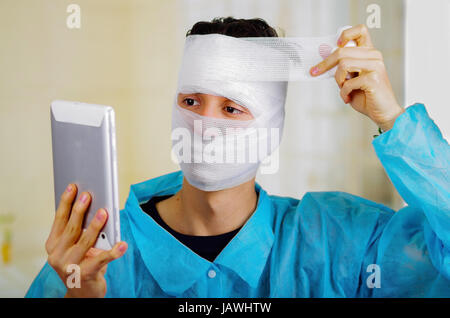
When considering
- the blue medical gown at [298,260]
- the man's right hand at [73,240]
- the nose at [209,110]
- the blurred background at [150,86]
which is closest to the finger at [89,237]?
the man's right hand at [73,240]

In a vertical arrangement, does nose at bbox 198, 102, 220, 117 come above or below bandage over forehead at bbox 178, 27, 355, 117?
below

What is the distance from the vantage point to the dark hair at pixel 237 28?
106 centimetres

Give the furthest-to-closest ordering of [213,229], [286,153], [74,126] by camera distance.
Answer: [286,153]
[213,229]
[74,126]

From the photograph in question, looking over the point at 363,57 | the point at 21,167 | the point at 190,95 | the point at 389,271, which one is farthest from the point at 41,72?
the point at 389,271

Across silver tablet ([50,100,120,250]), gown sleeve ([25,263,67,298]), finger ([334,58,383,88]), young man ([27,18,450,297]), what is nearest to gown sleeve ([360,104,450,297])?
young man ([27,18,450,297])

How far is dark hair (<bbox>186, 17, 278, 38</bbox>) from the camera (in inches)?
41.7

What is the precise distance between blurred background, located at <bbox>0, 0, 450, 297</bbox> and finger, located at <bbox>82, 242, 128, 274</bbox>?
1.50 ft

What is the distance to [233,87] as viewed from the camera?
1.00m

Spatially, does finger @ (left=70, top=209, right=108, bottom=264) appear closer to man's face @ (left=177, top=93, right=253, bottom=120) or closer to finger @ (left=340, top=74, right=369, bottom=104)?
man's face @ (left=177, top=93, right=253, bottom=120)

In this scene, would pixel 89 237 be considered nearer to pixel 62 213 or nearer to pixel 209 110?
pixel 62 213

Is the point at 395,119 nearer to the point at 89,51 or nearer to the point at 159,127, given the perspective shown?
the point at 159,127

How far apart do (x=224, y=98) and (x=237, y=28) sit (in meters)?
0.17

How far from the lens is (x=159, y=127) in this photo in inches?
50.2

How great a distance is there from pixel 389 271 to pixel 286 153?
0.39 meters
